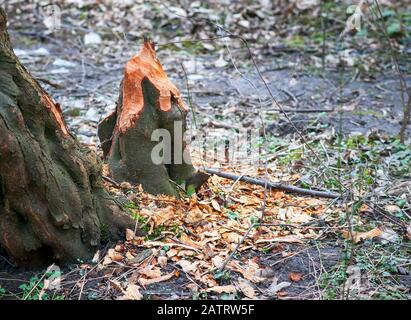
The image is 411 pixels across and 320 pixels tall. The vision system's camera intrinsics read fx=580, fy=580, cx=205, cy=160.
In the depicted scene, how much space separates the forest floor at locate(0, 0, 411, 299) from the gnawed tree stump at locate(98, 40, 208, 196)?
12cm

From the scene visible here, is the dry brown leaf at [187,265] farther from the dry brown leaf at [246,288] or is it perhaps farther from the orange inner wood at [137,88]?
the orange inner wood at [137,88]

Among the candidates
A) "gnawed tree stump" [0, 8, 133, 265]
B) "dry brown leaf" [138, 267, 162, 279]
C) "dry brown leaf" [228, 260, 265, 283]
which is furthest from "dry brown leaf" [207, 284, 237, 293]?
"gnawed tree stump" [0, 8, 133, 265]

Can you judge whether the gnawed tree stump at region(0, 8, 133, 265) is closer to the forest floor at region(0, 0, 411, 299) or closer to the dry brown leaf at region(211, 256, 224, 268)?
the forest floor at region(0, 0, 411, 299)

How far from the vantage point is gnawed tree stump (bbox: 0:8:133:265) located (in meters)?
2.81

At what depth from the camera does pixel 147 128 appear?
3.61m

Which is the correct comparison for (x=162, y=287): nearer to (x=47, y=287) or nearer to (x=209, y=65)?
(x=47, y=287)

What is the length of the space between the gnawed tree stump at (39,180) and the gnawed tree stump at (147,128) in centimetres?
41

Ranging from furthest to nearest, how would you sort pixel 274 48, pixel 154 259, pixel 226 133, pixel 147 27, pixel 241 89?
pixel 147 27, pixel 274 48, pixel 241 89, pixel 226 133, pixel 154 259

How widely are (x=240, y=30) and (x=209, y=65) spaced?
1.25 meters

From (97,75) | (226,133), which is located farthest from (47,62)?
(226,133)

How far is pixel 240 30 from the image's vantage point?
8523 mm

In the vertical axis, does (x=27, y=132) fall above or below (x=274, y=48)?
above

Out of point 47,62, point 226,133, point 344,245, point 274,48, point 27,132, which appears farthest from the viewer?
point 274,48

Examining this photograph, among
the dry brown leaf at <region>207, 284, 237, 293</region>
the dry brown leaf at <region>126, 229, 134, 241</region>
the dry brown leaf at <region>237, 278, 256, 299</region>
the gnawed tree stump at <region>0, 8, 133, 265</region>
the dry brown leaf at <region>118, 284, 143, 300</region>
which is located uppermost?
the gnawed tree stump at <region>0, 8, 133, 265</region>
